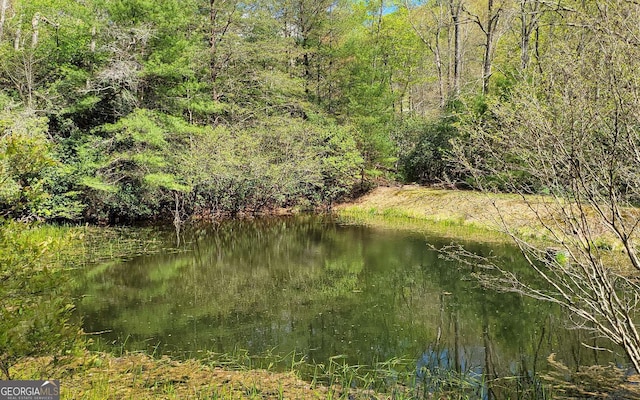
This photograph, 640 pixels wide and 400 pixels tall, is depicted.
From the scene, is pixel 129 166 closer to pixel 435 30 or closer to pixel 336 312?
pixel 336 312

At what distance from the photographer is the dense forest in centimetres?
1541

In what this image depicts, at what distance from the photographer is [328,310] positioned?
773 cm

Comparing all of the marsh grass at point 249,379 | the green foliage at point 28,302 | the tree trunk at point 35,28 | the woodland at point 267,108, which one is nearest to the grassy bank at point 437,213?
the woodland at point 267,108

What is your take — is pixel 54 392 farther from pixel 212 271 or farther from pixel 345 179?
pixel 345 179

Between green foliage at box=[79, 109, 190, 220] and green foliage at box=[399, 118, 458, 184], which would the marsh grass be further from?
green foliage at box=[399, 118, 458, 184]

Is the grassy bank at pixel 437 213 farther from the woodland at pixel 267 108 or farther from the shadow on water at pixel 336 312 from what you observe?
the shadow on water at pixel 336 312

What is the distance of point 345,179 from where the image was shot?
23.7m

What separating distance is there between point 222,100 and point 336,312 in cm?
1762

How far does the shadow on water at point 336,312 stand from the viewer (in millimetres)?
5867

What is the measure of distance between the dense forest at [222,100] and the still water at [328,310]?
262 cm

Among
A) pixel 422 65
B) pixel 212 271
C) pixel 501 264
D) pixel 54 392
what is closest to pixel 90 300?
pixel 212 271

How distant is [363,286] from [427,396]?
4.71 meters

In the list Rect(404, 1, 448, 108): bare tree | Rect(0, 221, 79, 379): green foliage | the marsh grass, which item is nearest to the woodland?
Rect(404, 1, 448, 108): bare tree

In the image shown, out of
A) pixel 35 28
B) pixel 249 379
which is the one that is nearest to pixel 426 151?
pixel 35 28
